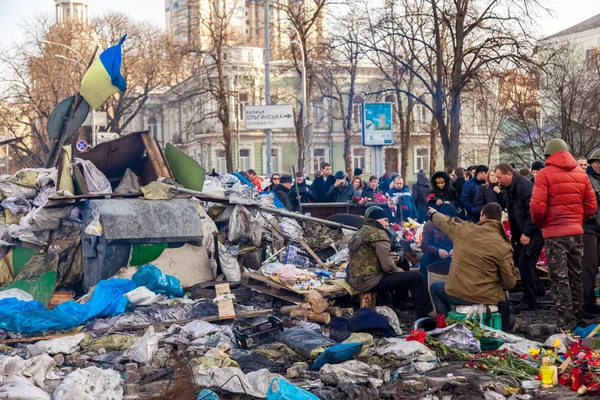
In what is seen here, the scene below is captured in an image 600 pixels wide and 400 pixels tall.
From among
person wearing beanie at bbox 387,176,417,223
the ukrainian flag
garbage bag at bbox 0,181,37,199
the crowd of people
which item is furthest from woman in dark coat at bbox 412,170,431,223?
garbage bag at bbox 0,181,37,199

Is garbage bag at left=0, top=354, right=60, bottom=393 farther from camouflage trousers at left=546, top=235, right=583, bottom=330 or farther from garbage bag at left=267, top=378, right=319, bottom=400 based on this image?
camouflage trousers at left=546, top=235, right=583, bottom=330

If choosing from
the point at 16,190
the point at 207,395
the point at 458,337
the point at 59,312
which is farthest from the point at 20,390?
the point at 16,190

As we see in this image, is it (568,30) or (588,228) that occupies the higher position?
(568,30)

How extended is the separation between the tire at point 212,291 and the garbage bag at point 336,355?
3.78 metres

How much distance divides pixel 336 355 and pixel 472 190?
6.29 m

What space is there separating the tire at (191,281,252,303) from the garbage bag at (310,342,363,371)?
12.4ft

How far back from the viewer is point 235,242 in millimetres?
13070

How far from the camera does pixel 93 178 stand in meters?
13.3

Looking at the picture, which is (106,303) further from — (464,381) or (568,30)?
(568,30)

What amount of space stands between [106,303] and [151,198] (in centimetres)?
244

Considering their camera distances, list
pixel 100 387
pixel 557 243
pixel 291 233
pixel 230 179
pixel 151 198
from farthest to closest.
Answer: pixel 230 179 → pixel 291 233 → pixel 151 198 → pixel 557 243 → pixel 100 387

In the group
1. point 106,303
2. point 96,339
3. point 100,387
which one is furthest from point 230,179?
point 100,387

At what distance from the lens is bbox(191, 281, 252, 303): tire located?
11266 millimetres

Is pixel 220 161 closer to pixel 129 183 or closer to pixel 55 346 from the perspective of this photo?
pixel 129 183
